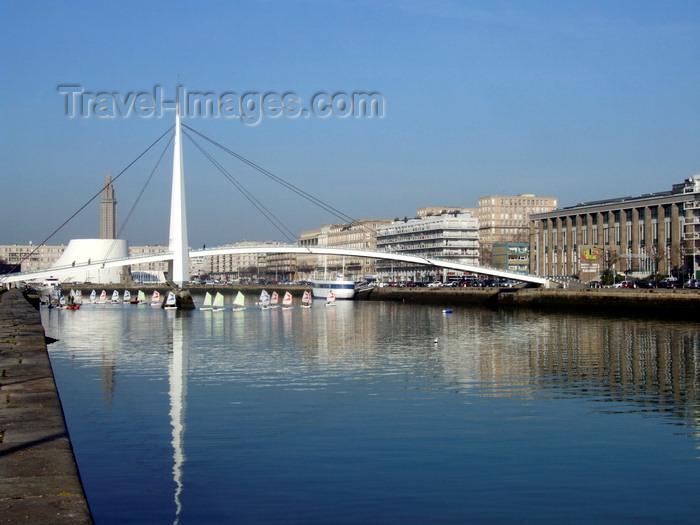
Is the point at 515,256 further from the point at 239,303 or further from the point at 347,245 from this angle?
the point at 239,303

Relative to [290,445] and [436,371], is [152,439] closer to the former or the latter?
[290,445]

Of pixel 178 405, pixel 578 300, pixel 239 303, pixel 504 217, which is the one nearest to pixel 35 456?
pixel 178 405

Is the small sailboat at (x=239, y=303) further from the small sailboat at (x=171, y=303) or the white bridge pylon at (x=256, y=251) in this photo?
the white bridge pylon at (x=256, y=251)

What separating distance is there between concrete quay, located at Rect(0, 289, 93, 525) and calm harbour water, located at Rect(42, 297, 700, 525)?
3.01 ft

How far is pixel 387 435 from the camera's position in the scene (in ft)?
35.5

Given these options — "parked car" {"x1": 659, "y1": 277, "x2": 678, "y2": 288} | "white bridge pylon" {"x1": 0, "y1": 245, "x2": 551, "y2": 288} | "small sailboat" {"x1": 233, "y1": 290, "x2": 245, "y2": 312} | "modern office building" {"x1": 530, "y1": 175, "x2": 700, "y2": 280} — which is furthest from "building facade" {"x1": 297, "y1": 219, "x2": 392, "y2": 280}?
"parked car" {"x1": 659, "y1": 277, "x2": 678, "y2": 288}

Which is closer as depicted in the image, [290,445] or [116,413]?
[290,445]

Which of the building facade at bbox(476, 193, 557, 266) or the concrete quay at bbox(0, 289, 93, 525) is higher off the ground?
the building facade at bbox(476, 193, 557, 266)

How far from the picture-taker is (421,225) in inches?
4481

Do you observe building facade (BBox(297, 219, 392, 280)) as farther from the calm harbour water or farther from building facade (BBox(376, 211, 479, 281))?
the calm harbour water

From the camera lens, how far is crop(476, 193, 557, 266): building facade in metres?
115

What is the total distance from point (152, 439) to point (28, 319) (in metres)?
11.0

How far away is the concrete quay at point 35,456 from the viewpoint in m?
5.05

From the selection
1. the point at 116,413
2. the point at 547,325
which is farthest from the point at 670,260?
the point at 116,413
